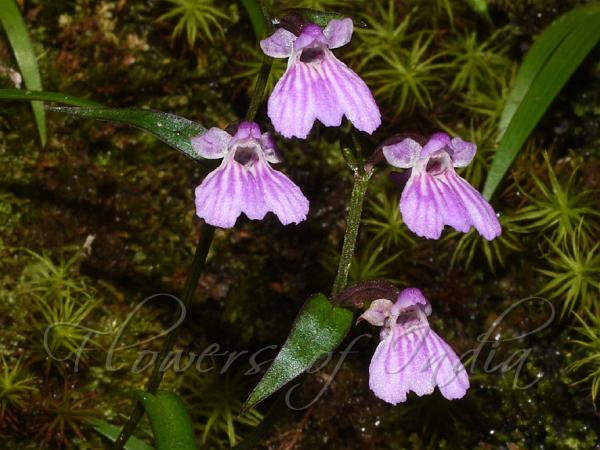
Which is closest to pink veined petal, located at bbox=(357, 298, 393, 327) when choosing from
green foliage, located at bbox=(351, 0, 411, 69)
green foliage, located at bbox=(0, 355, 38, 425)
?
green foliage, located at bbox=(0, 355, 38, 425)

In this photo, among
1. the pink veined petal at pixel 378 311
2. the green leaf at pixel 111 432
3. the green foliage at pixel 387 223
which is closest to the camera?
the pink veined petal at pixel 378 311

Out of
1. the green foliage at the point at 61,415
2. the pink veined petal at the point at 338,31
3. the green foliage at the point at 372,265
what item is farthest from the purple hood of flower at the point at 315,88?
the green foliage at the point at 61,415

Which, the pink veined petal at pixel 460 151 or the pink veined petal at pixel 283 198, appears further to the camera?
the pink veined petal at pixel 460 151

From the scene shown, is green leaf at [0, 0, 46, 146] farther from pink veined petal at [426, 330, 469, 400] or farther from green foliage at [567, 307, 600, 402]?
green foliage at [567, 307, 600, 402]

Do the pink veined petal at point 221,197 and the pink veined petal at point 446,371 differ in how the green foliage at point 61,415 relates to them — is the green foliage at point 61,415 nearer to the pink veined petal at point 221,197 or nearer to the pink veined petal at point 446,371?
the pink veined petal at point 221,197

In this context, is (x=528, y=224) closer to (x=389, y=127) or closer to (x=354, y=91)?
A: (x=389, y=127)

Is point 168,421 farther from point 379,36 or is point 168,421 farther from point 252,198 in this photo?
point 379,36

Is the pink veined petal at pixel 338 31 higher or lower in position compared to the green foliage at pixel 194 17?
higher

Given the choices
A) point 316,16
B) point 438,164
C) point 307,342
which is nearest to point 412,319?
point 307,342
